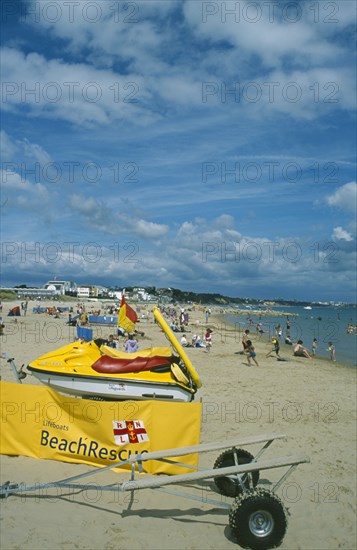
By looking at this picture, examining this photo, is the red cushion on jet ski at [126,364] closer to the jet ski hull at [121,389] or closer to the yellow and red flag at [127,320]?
the jet ski hull at [121,389]

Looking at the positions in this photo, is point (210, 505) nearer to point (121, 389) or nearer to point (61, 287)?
point (121, 389)

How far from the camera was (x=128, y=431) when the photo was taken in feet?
23.7

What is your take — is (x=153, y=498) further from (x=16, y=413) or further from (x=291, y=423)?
(x=291, y=423)

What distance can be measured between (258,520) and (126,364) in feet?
12.4

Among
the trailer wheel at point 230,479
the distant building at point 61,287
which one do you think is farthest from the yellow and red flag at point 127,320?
the distant building at point 61,287

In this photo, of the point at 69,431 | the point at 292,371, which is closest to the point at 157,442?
the point at 69,431

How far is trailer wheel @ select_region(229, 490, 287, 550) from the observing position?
542 centimetres

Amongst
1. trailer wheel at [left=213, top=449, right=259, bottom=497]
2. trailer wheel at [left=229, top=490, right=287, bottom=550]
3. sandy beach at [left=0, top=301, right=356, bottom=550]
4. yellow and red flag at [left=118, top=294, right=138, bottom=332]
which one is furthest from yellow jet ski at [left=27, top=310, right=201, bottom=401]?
trailer wheel at [left=229, top=490, right=287, bottom=550]

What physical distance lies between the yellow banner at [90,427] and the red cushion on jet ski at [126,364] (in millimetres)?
1089

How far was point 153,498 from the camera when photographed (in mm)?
6621

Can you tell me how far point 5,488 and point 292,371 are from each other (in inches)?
611

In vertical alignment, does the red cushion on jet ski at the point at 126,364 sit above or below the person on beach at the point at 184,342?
above

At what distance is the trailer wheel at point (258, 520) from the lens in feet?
17.8

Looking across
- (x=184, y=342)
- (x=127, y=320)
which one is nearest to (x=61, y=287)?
(x=184, y=342)
